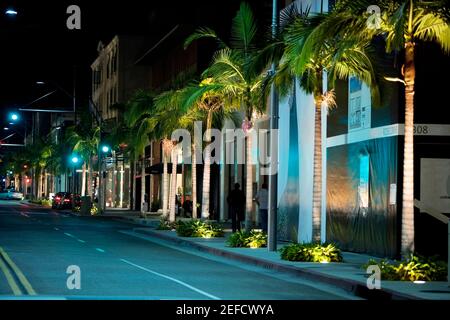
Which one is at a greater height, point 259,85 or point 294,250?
point 259,85

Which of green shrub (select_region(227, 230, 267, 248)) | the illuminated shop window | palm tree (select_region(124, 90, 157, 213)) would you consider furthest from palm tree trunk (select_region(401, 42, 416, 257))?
palm tree (select_region(124, 90, 157, 213))

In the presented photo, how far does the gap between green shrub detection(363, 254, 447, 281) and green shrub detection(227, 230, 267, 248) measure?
9732 millimetres

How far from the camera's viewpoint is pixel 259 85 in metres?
28.5

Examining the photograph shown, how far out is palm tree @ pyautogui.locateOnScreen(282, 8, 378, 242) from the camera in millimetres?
18703

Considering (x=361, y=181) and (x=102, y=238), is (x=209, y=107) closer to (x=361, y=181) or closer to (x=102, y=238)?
(x=102, y=238)

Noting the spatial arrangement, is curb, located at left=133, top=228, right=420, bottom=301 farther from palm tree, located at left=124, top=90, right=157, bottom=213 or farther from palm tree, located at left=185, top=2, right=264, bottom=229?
palm tree, located at left=124, top=90, right=157, bottom=213

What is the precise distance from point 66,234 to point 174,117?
21.8 ft

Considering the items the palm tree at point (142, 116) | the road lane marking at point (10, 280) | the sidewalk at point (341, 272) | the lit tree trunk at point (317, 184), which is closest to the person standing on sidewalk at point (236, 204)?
the sidewalk at point (341, 272)

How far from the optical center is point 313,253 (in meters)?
22.0

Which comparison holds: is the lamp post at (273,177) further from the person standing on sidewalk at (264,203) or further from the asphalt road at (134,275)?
the person standing on sidewalk at (264,203)

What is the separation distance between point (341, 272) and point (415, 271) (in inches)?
79.9

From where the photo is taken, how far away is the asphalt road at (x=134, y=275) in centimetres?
1502

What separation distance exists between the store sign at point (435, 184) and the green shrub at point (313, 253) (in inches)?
103
